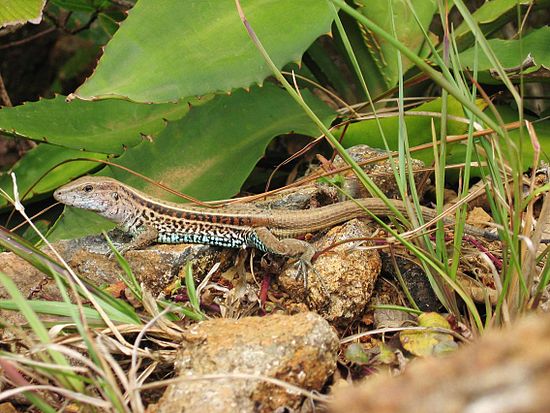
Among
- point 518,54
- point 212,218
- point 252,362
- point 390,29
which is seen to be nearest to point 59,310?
point 252,362

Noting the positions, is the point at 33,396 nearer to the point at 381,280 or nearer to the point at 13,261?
the point at 13,261

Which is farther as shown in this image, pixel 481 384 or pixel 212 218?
pixel 212 218

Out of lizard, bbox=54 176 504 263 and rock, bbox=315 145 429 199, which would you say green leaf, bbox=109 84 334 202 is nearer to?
lizard, bbox=54 176 504 263

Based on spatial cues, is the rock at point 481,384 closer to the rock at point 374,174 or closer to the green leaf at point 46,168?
the rock at point 374,174

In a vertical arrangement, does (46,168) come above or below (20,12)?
below

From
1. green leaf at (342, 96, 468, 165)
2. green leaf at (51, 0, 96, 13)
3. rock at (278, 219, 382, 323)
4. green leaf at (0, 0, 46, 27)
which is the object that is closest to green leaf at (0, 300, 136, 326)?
rock at (278, 219, 382, 323)

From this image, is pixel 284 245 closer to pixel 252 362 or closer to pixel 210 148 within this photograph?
pixel 210 148
